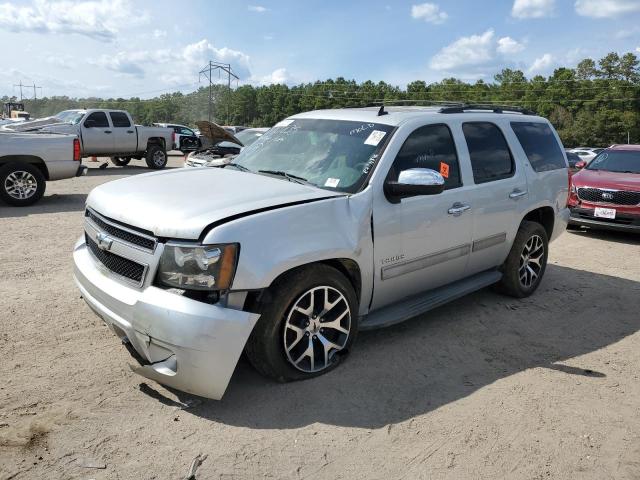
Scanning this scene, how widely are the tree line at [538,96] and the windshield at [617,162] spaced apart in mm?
39518

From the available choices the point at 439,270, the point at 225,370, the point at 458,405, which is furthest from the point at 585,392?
the point at 225,370

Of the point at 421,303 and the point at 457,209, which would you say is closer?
the point at 421,303

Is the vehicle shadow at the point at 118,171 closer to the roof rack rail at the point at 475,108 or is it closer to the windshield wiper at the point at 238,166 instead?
the windshield wiper at the point at 238,166

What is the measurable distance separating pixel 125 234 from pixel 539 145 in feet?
14.5

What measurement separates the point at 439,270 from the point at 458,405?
4.25 ft

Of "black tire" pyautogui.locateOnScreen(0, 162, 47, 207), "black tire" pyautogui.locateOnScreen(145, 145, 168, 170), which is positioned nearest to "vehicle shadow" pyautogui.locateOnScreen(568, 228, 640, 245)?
"black tire" pyautogui.locateOnScreen(0, 162, 47, 207)

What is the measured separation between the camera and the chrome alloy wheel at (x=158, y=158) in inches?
736

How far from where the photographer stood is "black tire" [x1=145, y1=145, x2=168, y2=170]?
60.8ft

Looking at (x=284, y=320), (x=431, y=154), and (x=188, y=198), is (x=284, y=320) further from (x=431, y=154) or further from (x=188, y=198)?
(x=431, y=154)

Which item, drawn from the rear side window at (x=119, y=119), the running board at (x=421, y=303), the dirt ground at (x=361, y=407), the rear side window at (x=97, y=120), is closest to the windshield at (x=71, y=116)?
the rear side window at (x=97, y=120)

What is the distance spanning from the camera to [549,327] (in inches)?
196

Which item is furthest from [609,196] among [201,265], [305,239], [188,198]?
[201,265]

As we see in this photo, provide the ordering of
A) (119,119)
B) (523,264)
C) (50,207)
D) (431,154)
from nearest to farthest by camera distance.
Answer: (431,154)
(523,264)
(50,207)
(119,119)

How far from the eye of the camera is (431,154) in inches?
175
